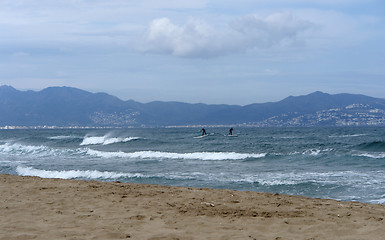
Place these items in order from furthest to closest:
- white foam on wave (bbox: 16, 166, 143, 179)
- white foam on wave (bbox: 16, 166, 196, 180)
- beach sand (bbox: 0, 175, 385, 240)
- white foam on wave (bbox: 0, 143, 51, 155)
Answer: white foam on wave (bbox: 0, 143, 51, 155), white foam on wave (bbox: 16, 166, 143, 179), white foam on wave (bbox: 16, 166, 196, 180), beach sand (bbox: 0, 175, 385, 240)

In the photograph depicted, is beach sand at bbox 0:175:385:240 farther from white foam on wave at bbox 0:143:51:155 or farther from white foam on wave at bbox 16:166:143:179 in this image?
white foam on wave at bbox 0:143:51:155

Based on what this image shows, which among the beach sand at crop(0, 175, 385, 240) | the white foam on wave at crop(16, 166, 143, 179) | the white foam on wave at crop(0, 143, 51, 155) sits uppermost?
the beach sand at crop(0, 175, 385, 240)

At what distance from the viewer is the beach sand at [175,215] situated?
6.03m

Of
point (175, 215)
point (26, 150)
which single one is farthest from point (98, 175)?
point (26, 150)

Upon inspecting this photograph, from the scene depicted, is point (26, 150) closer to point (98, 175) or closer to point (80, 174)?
point (80, 174)

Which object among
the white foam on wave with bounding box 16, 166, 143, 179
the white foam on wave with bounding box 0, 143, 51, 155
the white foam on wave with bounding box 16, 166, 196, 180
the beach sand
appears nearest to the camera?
the beach sand

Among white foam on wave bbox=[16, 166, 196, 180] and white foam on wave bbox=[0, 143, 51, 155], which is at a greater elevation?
white foam on wave bbox=[16, 166, 196, 180]

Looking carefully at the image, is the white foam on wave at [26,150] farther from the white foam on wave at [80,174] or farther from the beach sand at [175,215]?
the beach sand at [175,215]

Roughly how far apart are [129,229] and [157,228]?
0.42 meters

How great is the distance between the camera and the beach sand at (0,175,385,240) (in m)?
6.03

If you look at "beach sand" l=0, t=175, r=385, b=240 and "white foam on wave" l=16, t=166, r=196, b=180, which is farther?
"white foam on wave" l=16, t=166, r=196, b=180

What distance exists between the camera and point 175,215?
730 centimetres

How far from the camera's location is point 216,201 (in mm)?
8750

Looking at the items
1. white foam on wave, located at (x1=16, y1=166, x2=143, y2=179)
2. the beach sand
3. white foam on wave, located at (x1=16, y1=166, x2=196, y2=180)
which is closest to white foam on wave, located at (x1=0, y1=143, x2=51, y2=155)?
white foam on wave, located at (x1=16, y1=166, x2=143, y2=179)
